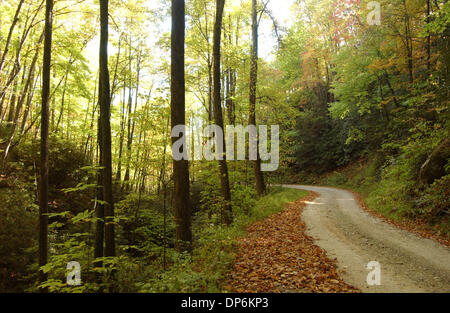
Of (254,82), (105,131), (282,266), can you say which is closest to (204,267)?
(282,266)

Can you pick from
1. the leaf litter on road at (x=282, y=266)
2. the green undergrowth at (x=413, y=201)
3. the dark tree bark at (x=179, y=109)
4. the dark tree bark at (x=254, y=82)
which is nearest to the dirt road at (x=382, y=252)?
the leaf litter on road at (x=282, y=266)

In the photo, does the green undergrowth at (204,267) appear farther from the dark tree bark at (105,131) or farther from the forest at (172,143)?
the dark tree bark at (105,131)

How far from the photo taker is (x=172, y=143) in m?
7.04

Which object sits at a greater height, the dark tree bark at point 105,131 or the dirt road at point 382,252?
the dark tree bark at point 105,131

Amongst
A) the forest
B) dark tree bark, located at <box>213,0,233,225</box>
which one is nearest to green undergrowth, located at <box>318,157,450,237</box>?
the forest

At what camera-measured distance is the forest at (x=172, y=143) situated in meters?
6.83

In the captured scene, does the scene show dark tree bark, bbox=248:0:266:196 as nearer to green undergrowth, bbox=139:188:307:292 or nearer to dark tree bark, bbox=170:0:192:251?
green undergrowth, bbox=139:188:307:292

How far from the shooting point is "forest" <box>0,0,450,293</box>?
683 centimetres

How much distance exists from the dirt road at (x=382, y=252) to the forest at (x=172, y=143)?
2.67 ft

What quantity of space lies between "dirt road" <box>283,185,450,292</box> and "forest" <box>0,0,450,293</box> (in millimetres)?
813

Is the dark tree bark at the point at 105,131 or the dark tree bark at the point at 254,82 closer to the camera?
the dark tree bark at the point at 105,131

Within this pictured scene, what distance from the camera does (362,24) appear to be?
16531 mm
